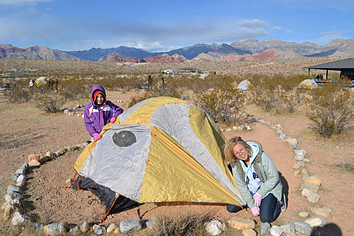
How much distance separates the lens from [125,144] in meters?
4.04

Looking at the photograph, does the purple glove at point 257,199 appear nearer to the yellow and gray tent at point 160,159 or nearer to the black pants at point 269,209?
the black pants at point 269,209

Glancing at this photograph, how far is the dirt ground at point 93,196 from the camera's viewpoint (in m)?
3.77

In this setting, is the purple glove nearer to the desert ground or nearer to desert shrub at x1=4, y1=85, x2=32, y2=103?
the desert ground

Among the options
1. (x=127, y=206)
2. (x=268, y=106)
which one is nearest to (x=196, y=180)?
(x=127, y=206)

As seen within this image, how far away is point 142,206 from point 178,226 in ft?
3.62

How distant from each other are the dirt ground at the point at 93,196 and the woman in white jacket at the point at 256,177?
0.24 meters

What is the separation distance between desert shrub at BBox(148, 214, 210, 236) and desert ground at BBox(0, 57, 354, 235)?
0.28 metres

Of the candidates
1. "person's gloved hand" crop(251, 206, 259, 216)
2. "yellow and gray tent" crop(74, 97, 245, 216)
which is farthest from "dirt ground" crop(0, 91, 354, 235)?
"yellow and gray tent" crop(74, 97, 245, 216)

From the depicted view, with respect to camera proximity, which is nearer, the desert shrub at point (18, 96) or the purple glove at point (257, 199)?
the purple glove at point (257, 199)

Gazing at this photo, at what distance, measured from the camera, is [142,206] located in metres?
4.03

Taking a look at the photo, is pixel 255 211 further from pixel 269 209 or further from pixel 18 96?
pixel 18 96

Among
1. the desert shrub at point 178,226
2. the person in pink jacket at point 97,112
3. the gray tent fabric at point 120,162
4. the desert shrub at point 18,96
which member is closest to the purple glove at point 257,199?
the desert shrub at point 178,226

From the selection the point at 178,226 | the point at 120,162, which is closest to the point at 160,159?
the point at 120,162

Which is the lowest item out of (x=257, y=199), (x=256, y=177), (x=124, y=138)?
(x=257, y=199)
